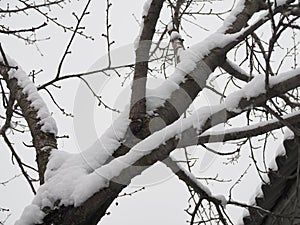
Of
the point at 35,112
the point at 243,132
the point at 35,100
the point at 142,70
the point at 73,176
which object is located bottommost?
the point at 243,132

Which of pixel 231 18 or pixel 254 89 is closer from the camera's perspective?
pixel 254 89

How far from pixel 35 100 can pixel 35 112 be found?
124 mm

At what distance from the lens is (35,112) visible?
9.23ft

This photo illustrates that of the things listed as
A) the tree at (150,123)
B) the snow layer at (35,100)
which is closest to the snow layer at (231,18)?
the tree at (150,123)

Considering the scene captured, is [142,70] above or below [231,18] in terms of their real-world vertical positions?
below

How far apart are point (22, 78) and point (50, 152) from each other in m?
0.88

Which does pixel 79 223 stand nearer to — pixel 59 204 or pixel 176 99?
pixel 59 204

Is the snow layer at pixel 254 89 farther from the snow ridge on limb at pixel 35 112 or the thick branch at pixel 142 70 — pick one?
the snow ridge on limb at pixel 35 112

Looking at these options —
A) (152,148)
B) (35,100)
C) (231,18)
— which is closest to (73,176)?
(152,148)

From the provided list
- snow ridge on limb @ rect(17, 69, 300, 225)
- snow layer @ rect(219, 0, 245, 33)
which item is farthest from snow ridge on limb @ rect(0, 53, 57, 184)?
snow layer @ rect(219, 0, 245, 33)

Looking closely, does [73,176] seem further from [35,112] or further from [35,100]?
[35,100]

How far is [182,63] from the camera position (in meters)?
2.57

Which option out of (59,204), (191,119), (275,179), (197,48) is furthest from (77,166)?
(275,179)

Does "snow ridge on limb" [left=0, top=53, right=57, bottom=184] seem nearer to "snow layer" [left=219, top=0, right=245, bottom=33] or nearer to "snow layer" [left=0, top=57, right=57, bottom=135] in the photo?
"snow layer" [left=0, top=57, right=57, bottom=135]
